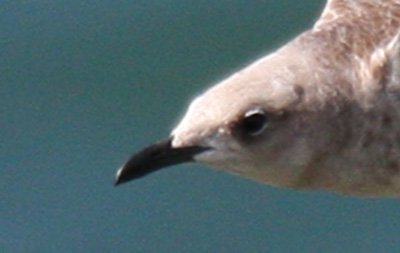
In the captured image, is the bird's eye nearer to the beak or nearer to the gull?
the gull

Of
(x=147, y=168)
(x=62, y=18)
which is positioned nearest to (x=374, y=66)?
(x=147, y=168)

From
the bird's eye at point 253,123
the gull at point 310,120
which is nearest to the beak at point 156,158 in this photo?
the gull at point 310,120

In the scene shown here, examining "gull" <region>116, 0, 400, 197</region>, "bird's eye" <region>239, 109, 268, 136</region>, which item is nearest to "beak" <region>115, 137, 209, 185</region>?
"gull" <region>116, 0, 400, 197</region>

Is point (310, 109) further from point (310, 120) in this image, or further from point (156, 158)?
Result: point (156, 158)

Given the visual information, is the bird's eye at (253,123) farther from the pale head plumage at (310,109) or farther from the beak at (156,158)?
the beak at (156,158)

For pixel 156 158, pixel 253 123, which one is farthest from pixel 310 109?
pixel 156 158

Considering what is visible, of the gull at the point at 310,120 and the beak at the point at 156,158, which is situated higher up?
the gull at the point at 310,120
